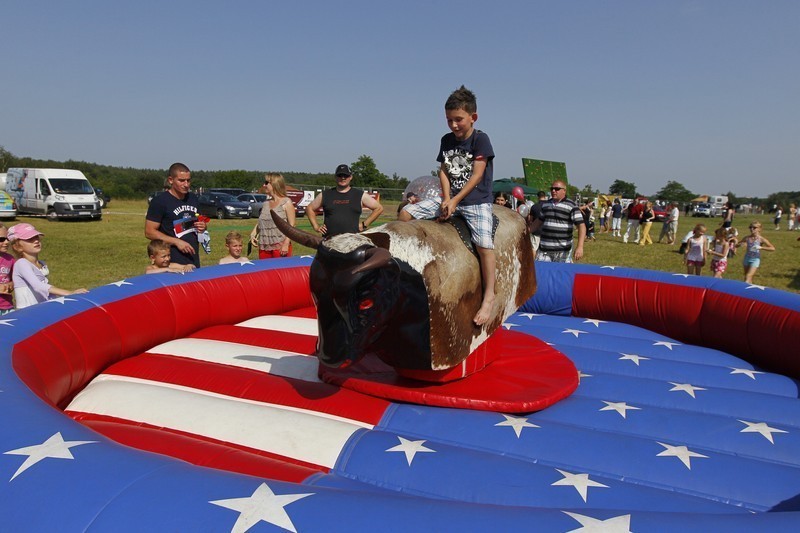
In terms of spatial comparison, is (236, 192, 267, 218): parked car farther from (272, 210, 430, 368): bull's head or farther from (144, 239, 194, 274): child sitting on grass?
(272, 210, 430, 368): bull's head

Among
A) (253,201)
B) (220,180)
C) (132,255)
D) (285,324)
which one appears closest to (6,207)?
(253,201)

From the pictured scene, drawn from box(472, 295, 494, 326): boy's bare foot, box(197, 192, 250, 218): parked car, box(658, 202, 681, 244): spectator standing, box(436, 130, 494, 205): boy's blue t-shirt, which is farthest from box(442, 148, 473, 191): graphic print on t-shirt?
box(197, 192, 250, 218): parked car

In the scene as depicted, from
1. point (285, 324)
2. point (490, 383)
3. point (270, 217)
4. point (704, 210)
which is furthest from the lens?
point (704, 210)

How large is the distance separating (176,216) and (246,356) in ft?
6.12

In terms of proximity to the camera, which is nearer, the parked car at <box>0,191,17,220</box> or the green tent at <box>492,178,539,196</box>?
the parked car at <box>0,191,17,220</box>

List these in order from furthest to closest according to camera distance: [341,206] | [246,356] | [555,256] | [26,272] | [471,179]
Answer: [555,256] < [341,206] < [26,272] < [246,356] < [471,179]

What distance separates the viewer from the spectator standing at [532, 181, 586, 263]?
6027 mm

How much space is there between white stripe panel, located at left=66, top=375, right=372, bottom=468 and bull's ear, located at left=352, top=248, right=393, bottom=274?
0.86m

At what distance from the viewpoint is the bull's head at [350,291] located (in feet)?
8.09

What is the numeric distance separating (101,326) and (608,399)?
3360mm

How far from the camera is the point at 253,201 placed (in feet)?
80.5

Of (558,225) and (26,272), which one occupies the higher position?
(558,225)

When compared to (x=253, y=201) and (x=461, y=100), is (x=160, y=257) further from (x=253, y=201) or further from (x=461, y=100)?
(x=253, y=201)

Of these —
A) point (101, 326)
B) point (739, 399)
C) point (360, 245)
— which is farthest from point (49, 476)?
point (739, 399)
